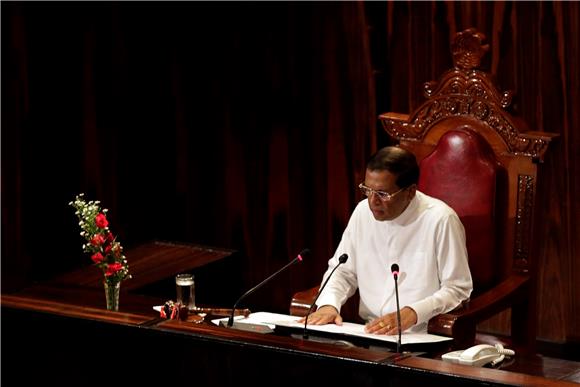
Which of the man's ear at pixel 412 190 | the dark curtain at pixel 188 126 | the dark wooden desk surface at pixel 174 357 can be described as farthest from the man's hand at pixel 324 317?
the dark curtain at pixel 188 126

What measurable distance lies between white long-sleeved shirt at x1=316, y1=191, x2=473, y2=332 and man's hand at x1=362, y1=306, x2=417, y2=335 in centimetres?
17

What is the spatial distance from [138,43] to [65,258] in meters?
1.20

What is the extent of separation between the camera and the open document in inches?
155

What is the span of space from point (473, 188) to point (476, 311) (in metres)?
0.54

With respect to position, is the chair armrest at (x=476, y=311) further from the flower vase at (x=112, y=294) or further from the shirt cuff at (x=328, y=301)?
the flower vase at (x=112, y=294)

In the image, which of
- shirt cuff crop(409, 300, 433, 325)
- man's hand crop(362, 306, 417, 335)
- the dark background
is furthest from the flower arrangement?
the dark background

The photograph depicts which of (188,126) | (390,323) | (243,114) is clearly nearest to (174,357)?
(390,323)

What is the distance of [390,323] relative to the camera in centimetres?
404

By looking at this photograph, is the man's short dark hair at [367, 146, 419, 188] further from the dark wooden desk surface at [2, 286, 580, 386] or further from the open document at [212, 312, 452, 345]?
the dark wooden desk surface at [2, 286, 580, 386]

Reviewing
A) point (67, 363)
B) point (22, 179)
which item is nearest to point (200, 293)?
point (67, 363)

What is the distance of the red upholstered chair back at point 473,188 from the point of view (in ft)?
15.0

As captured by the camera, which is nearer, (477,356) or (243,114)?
(477,356)

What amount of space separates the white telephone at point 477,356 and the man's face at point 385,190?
795 mm

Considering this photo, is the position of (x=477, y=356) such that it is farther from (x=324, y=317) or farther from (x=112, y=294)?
(x=112, y=294)
